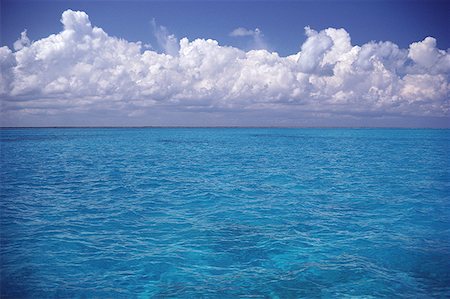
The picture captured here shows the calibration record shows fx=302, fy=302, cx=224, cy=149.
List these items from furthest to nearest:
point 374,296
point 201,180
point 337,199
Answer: point 201,180, point 337,199, point 374,296

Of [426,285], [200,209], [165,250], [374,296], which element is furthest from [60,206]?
[426,285]

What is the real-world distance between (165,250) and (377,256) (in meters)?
9.86

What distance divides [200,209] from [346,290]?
11.8 metres

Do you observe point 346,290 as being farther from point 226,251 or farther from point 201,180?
point 201,180

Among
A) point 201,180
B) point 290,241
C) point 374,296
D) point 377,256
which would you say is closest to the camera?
point 374,296

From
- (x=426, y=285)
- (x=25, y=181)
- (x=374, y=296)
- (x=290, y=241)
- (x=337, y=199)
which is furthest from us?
(x=25, y=181)

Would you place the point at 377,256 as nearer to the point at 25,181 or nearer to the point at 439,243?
the point at 439,243

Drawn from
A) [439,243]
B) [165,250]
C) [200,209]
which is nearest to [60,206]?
[200,209]

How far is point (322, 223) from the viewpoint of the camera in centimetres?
1827

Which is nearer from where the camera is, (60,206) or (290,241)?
(290,241)

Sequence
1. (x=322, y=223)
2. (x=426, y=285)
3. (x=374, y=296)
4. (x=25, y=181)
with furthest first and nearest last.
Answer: (x=25, y=181), (x=322, y=223), (x=426, y=285), (x=374, y=296)

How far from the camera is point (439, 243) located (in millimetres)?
15703

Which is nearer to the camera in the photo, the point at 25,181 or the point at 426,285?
the point at 426,285

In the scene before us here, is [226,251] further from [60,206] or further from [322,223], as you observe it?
[60,206]
